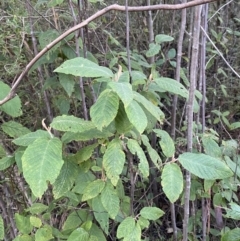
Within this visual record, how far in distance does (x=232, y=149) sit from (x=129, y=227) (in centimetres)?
63

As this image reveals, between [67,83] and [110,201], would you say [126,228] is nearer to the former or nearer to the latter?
[110,201]

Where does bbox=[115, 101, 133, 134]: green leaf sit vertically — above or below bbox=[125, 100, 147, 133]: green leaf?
below

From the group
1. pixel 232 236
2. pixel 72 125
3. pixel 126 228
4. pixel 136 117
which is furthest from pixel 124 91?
pixel 232 236

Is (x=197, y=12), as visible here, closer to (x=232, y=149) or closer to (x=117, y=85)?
(x=117, y=85)

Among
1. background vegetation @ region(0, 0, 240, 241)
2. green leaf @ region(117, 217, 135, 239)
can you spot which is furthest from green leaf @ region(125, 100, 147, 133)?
green leaf @ region(117, 217, 135, 239)

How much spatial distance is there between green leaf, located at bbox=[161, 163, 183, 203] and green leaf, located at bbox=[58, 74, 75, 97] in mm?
498

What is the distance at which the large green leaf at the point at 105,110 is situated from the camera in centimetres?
77

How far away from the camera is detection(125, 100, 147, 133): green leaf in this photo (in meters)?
0.76

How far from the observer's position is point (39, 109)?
1.64 meters

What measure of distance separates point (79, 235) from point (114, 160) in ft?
1.00

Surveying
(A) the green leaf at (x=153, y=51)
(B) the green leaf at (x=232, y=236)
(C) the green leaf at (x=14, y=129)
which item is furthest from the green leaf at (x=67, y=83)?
(B) the green leaf at (x=232, y=236)

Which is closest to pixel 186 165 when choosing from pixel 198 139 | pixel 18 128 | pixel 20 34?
pixel 198 139

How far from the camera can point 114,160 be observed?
84 centimetres

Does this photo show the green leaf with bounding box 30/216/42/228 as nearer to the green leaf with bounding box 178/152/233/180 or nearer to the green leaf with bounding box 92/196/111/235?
the green leaf with bounding box 92/196/111/235
